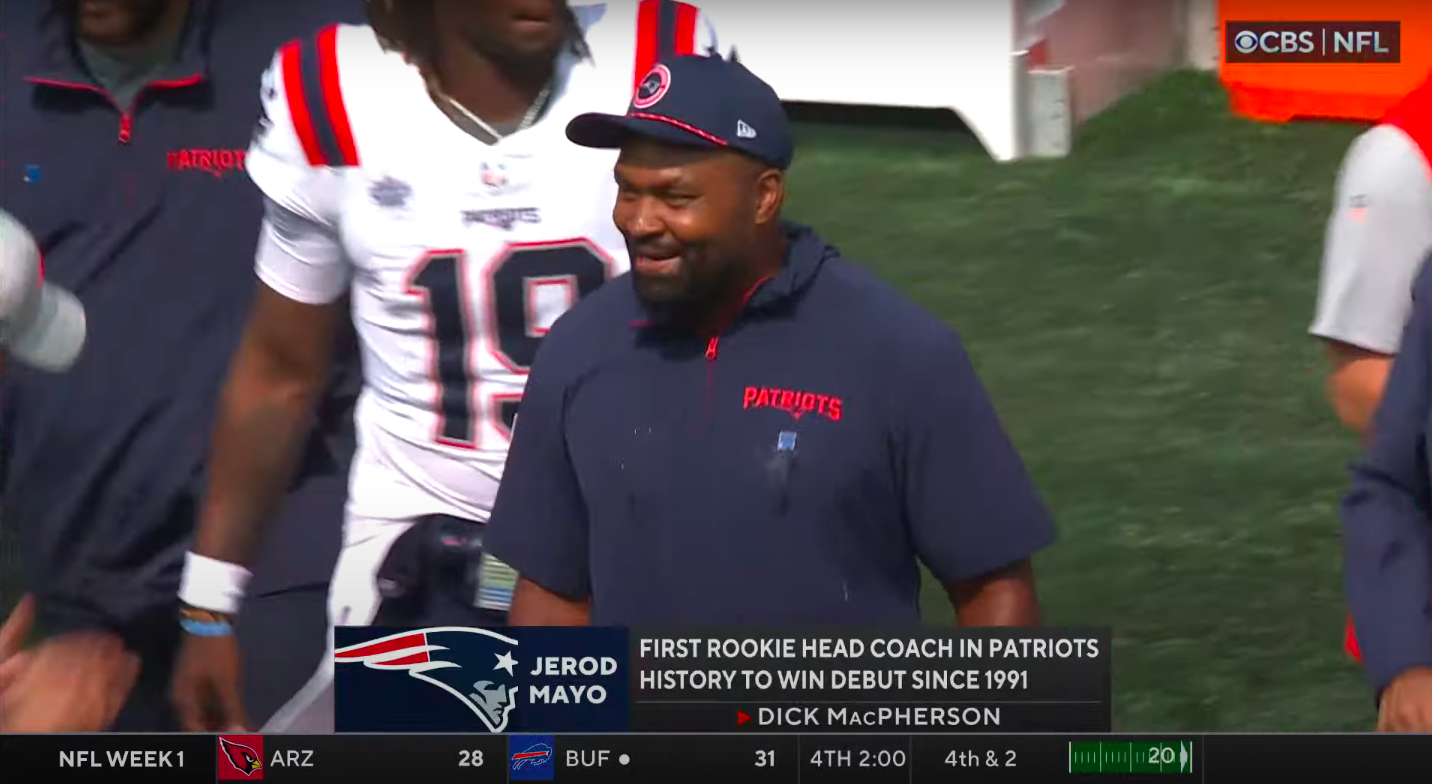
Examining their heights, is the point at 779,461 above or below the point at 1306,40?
below

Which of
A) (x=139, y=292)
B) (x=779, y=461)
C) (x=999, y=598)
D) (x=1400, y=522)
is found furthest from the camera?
(x=139, y=292)

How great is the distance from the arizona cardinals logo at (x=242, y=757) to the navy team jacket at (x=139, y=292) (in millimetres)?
279

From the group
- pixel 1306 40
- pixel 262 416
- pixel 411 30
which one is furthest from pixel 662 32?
pixel 1306 40

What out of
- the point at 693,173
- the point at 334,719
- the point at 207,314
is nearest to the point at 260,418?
the point at 207,314

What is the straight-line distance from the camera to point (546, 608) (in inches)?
149

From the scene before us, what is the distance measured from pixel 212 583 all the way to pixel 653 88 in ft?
3.82

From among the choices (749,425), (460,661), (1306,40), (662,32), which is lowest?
(460,661)

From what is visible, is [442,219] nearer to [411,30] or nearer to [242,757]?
[411,30]

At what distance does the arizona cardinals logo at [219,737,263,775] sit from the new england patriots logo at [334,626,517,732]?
0.22 m

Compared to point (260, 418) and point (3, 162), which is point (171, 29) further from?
point (260, 418)

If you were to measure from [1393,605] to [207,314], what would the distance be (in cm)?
199

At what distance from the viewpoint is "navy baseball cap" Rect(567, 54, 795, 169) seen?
363 centimetres

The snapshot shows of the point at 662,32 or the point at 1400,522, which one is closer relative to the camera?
the point at 1400,522

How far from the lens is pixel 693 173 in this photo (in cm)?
364
